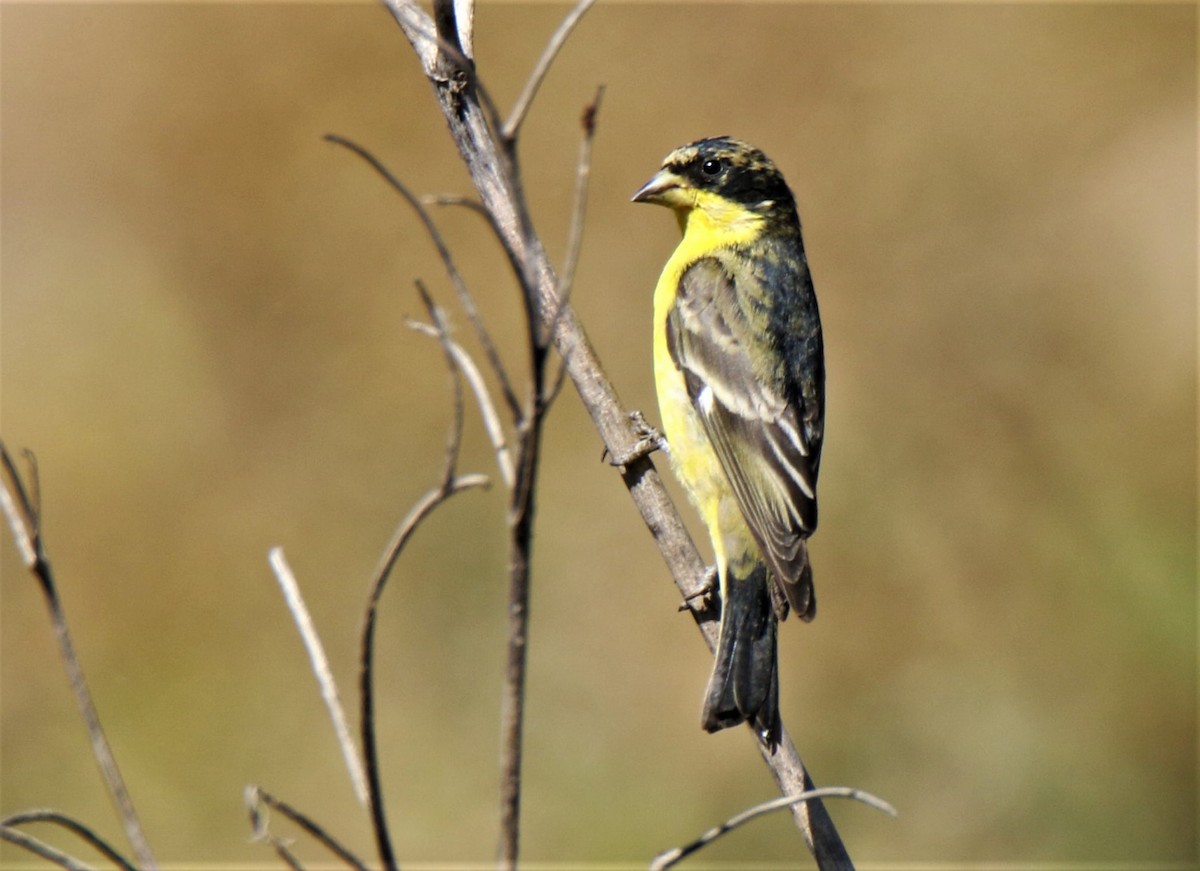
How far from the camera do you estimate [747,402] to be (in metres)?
4.24

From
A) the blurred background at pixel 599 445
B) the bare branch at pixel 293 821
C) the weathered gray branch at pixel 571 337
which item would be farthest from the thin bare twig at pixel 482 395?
the blurred background at pixel 599 445

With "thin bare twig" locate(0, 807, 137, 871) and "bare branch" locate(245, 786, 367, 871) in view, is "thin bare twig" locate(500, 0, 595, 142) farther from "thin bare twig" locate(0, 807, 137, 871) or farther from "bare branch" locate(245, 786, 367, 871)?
"thin bare twig" locate(0, 807, 137, 871)

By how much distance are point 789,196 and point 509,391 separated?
397cm

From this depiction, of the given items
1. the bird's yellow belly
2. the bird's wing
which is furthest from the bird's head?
the bird's yellow belly

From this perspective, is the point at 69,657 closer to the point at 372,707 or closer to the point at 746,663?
the point at 372,707

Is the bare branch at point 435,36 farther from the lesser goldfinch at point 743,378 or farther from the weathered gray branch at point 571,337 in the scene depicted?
the lesser goldfinch at point 743,378

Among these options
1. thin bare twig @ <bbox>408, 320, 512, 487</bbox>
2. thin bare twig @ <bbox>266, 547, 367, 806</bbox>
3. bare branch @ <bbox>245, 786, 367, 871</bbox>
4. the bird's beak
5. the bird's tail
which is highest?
the bird's beak

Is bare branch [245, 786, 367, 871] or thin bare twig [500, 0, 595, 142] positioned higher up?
thin bare twig [500, 0, 595, 142]

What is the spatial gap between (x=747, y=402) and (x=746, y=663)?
1267 millimetres

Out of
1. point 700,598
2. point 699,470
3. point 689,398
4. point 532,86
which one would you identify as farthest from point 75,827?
point 689,398

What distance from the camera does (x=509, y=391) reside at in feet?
4.28

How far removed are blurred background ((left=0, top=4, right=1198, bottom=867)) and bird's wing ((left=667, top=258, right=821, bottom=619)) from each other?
239 cm

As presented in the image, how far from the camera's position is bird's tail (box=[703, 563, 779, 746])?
9.11ft

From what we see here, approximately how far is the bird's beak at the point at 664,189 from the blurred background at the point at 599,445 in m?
2.75
